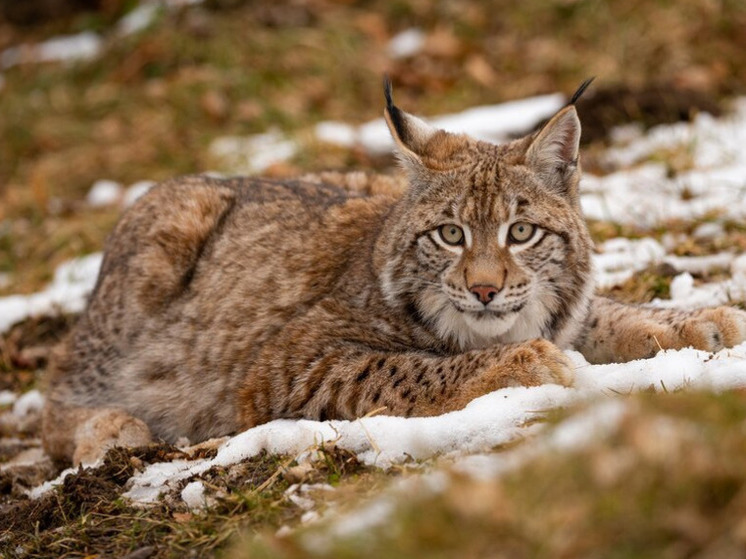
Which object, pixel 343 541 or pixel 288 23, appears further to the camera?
pixel 288 23

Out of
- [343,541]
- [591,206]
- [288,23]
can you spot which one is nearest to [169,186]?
[591,206]

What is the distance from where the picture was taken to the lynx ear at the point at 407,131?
4.42 metres

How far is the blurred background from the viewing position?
29.6ft

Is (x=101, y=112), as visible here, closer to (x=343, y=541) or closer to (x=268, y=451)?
(x=268, y=451)

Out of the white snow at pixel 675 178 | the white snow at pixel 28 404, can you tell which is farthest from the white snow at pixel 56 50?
the white snow at pixel 675 178

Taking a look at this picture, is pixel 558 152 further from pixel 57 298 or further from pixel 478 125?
pixel 478 125

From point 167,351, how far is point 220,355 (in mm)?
415

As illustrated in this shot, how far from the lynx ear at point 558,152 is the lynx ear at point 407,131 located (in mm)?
510

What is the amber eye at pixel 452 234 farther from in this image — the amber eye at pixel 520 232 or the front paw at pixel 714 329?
the front paw at pixel 714 329

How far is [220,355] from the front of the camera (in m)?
5.02

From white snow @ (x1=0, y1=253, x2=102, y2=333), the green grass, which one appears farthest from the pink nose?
white snow @ (x1=0, y1=253, x2=102, y2=333)

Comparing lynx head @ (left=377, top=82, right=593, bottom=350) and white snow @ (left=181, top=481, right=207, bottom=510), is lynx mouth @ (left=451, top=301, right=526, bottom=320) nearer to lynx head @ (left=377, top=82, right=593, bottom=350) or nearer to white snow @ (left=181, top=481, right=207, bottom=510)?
lynx head @ (left=377, top=82, right=593, bottom=350)

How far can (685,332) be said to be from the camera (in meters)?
4.27

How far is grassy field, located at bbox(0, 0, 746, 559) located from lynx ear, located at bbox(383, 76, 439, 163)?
4.89ft
